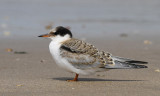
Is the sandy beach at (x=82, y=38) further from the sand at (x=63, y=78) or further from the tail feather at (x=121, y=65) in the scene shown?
the tail feather at (x=121, y=65)

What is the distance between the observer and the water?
11.5 metres

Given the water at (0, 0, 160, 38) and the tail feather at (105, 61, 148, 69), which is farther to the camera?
the water at (0, 0, 160, 38)

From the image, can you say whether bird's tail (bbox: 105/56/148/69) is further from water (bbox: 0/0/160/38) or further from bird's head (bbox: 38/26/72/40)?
water (bbox: 0/0/160/38)

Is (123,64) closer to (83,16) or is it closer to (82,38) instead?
(82,38)

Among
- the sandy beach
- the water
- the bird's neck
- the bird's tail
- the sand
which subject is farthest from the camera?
the water

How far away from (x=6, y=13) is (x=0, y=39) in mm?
4802

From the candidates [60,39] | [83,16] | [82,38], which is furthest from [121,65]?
Answer: [83,16]

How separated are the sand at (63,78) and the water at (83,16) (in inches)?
104

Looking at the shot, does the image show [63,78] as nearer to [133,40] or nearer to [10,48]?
[10,48]

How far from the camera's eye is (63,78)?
584 centimetres

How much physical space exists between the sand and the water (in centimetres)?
264

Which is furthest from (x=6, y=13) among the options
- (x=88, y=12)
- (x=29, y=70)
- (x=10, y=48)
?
(x=29, y=70)

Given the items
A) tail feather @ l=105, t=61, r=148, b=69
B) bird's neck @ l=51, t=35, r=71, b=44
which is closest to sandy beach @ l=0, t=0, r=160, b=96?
tail feather @ l=105, t=61, r=148, b=69

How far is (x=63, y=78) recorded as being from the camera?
5844mm
